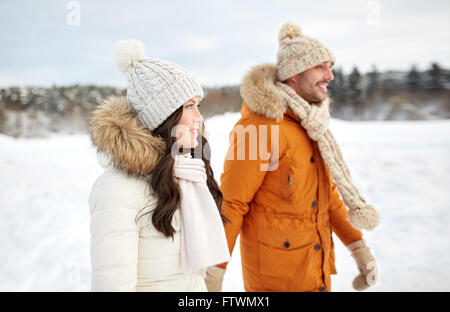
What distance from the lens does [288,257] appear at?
6.02 ft

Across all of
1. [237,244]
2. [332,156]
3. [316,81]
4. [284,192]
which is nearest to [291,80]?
[316,81]

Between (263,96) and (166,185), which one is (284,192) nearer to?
(263,96)

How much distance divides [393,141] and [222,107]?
442 cm

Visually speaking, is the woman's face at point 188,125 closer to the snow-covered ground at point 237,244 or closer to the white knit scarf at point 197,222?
the white knit scarf at point 197,222

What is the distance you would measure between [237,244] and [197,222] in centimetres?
375

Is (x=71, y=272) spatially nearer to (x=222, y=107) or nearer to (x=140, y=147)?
(x=140, y=147)

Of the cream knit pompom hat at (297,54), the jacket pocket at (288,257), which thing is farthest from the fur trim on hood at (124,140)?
the cream knit pompom hat at (297,54)

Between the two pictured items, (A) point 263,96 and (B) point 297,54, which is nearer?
(A) point 263,96

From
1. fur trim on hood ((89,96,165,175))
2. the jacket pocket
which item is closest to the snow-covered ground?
fur trim on hood ((89,96,165,175))

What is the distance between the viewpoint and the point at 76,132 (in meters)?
8.83

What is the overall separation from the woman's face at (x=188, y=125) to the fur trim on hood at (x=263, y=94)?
2.03 ft

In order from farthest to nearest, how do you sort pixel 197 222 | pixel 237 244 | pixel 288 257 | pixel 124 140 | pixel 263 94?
pixel 237 244 → pixel 263 94 → pixel 288 257 → pixel 197 222 → pixel 124 140

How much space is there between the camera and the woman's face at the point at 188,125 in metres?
1.32

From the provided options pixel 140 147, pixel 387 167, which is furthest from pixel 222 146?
pixel 140 147
